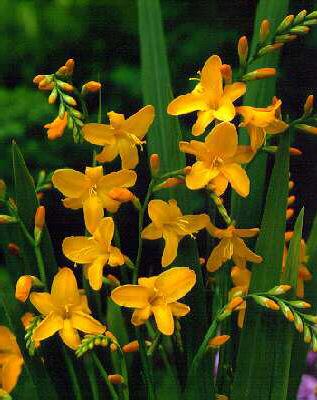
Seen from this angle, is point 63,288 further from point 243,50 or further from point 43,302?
point 243,50

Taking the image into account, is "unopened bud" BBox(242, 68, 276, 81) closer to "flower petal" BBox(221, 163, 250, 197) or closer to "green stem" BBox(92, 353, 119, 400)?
"flower petal" BBox(221, 163, 250, 197)

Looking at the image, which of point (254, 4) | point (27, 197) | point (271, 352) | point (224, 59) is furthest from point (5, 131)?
point (271, 352)

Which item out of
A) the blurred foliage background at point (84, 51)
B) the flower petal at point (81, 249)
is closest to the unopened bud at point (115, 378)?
the flower petal at point (81, 249)

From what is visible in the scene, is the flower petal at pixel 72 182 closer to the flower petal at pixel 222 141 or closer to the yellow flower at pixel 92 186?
the yellow flower at pixel 92 186

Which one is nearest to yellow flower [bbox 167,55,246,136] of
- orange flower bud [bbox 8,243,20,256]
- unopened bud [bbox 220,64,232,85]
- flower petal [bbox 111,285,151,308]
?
unopened bud [bbox 220,64,232,85]

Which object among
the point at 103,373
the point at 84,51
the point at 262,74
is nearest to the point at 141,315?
the point at 103,373
